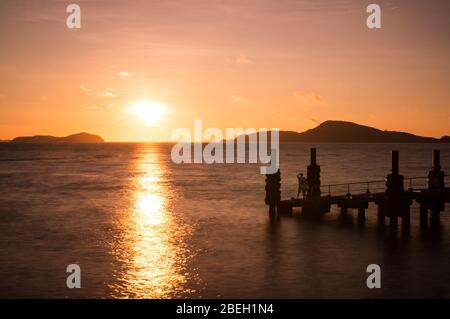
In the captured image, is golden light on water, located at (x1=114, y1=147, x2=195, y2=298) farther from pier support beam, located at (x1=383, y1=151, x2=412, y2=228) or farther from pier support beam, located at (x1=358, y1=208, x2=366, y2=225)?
pier support beam, located at (x1=383, y1=151, x2=412, y2=228)

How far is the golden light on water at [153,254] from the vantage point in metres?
21.5

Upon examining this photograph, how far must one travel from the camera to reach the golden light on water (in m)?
21.5

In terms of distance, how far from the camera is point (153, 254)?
91.4 ft

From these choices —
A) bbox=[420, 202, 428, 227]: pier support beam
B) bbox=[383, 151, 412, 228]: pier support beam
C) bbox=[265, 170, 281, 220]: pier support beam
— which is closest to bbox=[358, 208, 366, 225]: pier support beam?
bbox=[383, 151, 412, 228]: pier support beam

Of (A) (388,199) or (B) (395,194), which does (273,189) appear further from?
(B) (395,194)

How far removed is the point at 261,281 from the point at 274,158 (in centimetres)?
1439

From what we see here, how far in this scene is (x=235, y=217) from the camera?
4138cm

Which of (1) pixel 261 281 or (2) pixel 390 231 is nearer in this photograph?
(1) pixel 261 281

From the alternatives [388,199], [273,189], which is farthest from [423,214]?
[273,189]

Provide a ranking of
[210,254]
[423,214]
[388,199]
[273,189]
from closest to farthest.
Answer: [210,254]
[388,199]
[423,214]
[273,189]

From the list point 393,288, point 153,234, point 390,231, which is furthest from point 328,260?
point 153,234

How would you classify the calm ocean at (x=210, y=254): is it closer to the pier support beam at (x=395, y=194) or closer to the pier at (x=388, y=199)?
the pier at (x=388, y=199)

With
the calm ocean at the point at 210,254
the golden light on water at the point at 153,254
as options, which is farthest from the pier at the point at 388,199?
the golden light on water at the point at 153,254
